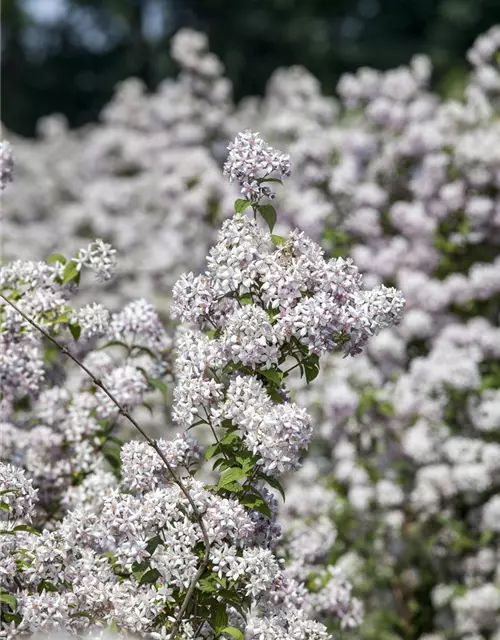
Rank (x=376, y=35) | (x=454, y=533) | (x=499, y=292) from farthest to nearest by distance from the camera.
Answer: (x=376, y=35)
(x=499, y=292)
(x=454, y=533)

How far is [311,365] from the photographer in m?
3.08

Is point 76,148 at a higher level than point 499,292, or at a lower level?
higher

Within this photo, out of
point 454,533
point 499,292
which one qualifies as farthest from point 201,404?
point 499,292

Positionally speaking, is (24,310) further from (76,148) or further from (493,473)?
(76,148)

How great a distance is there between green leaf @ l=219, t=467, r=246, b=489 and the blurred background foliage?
22.3 metres

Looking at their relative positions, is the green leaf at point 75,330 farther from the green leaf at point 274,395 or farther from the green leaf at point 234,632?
the green leaf at point 234,632

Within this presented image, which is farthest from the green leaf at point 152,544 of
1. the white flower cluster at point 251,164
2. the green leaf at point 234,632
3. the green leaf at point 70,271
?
the green leaf at point 70,271

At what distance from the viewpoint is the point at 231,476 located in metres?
2.94

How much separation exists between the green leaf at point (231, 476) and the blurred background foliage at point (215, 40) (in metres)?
22.3

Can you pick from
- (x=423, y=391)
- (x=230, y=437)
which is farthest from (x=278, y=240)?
(x=423, y=391)

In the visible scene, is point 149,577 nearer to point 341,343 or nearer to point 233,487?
point 233,487

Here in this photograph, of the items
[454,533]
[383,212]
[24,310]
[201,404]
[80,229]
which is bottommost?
[201,404]

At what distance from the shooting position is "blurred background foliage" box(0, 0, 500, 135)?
26.7 meters

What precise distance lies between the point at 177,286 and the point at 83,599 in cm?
93
